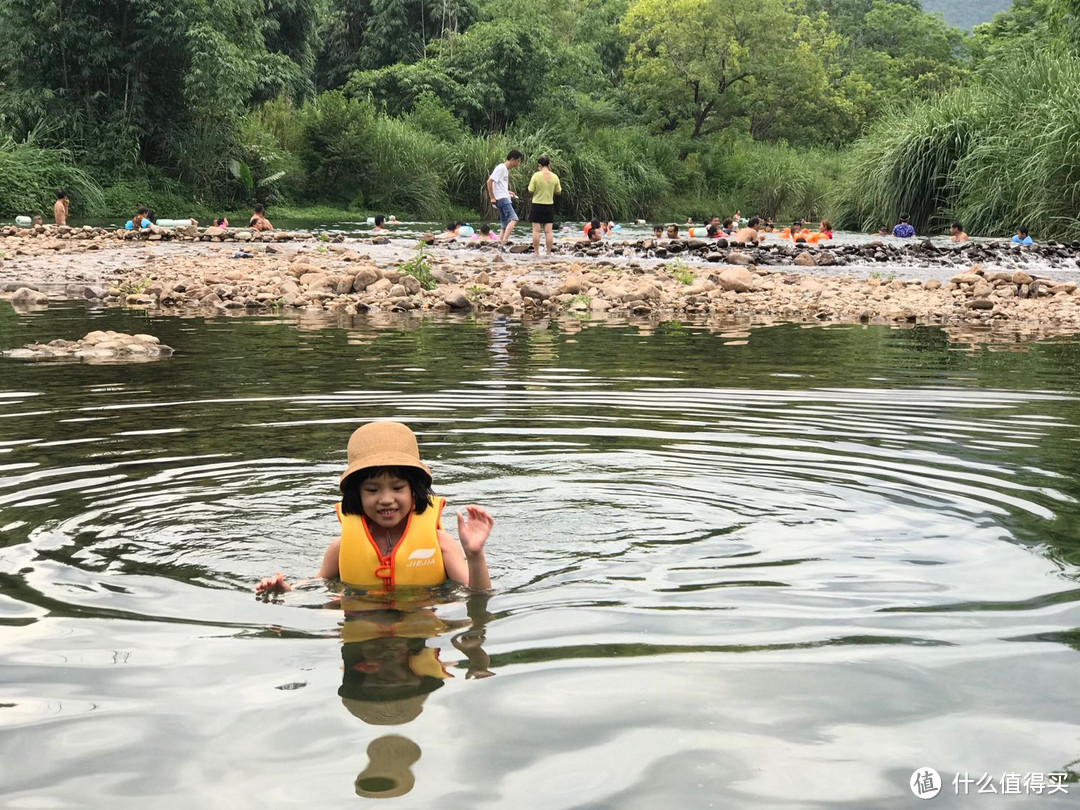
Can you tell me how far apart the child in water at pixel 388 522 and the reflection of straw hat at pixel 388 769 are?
150cm

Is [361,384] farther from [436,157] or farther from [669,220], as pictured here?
[669,220]

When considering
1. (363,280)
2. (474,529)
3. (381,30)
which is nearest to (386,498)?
(474,529)

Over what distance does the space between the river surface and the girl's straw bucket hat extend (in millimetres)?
496

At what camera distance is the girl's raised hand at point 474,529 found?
4.53 metres

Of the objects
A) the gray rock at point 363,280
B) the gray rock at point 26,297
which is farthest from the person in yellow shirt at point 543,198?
the gray rock at point 26,297

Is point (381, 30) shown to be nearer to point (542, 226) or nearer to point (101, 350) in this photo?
point (542, 226)

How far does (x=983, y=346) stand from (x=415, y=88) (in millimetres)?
39845

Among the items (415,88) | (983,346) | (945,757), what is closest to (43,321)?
(983,346)

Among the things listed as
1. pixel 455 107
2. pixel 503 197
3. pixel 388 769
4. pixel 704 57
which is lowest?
pixel 388 769

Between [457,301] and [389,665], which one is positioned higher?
[457,301]

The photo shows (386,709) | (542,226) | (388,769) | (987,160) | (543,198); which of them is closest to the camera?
(388,769)

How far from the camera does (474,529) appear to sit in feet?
15.0

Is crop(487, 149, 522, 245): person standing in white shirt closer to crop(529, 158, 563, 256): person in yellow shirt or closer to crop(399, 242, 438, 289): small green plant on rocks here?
crop(529, 158, 563, 256): person in yellow shirt

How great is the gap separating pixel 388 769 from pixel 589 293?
556 inches
